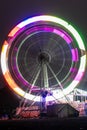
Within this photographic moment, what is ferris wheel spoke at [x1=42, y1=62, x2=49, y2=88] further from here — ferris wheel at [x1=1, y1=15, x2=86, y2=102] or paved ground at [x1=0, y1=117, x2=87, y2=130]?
paved ground at [x1=0, y1=117, x2=87, y2=130]

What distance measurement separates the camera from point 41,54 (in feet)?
17.4

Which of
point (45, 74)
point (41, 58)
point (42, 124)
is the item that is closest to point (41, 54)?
point (41, 58)

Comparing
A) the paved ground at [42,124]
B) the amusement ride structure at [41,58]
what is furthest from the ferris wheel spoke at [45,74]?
→ the paved ground at [42,124]

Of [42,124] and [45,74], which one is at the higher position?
[45,74]

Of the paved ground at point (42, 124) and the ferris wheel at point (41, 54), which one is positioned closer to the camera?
the paved ground at point (42, 124)

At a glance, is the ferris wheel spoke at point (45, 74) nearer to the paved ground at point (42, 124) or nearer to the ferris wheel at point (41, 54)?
the ferris wheel at point (41, 54)

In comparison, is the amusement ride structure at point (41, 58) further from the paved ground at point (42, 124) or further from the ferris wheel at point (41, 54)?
the paved ground at point (42, 124)

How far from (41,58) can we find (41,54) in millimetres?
69

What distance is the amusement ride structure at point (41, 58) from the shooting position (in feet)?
17.7

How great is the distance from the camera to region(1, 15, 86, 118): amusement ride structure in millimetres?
5387

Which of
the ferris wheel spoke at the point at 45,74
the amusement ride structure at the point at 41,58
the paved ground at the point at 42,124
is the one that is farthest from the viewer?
the amusement ride structure at the point at 41,58

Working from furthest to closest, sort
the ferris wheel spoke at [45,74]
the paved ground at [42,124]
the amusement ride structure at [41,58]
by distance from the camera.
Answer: the amusement ride structure at [41,58], the ferris wheel spoke at [45,74], the paved ground at [42,124]

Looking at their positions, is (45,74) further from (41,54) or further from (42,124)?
(42,124)

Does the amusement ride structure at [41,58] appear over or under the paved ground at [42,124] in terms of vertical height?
over
